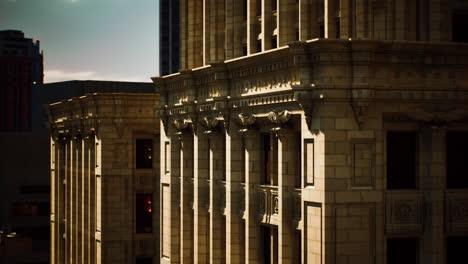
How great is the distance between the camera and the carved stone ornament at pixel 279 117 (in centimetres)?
3606

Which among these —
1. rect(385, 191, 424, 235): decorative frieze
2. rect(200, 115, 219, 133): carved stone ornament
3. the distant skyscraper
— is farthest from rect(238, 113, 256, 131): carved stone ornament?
the distant skyscraper

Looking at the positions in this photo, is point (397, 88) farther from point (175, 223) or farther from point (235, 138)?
point (175, 223)

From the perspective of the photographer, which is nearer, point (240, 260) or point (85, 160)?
point (240, 260)

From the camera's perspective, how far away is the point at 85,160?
66375 millimetres

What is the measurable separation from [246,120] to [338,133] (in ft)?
26.0

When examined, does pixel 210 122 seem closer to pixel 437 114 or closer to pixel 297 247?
pixel 297 247

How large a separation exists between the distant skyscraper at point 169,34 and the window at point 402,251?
159463mm

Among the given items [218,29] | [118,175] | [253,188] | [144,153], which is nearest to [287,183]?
[253,188]

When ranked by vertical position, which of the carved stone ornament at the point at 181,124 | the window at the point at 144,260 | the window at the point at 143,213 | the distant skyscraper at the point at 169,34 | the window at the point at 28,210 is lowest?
the window at the point at 28,210

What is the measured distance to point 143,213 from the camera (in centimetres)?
6284

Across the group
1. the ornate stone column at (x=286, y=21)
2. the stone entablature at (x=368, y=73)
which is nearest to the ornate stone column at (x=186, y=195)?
the ornate stone column at (x=286, y=21)

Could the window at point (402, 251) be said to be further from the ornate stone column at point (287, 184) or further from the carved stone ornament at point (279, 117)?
the carved stone ornament at point (279, 117)

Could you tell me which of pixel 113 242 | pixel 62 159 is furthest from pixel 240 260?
pixel 62 159

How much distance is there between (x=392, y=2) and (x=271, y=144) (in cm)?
811
